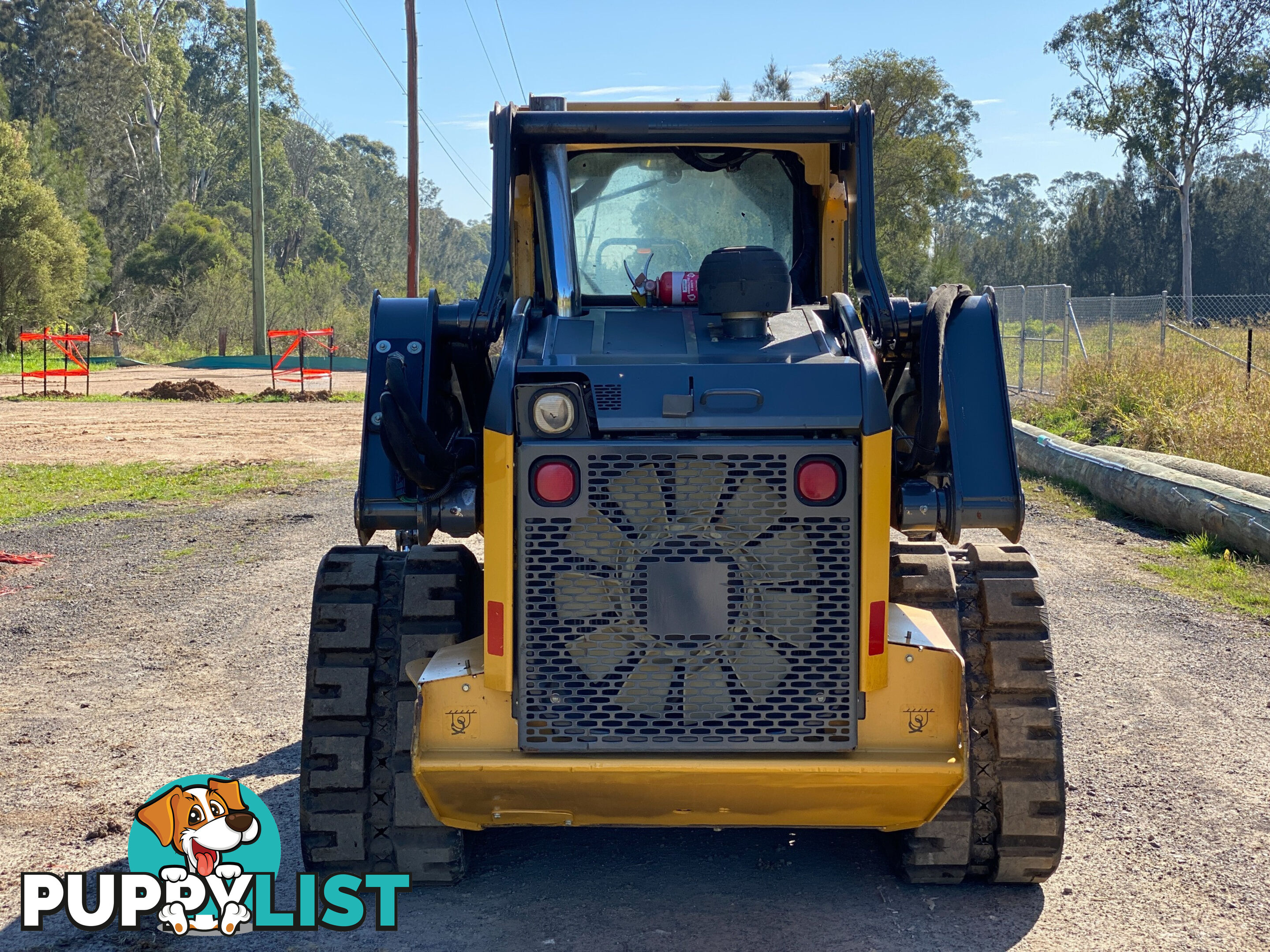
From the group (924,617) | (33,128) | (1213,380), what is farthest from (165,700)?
(33,128)

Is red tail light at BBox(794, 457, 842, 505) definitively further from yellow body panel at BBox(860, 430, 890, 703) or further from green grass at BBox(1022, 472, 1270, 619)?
green grass at BBox(1022, 472, 1270, 619)

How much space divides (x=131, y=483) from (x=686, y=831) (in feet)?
38.8

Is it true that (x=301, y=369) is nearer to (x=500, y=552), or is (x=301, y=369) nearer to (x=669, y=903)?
(x=669, y=903)

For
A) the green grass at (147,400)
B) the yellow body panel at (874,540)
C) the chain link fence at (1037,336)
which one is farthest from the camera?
the green grass at (147,400)

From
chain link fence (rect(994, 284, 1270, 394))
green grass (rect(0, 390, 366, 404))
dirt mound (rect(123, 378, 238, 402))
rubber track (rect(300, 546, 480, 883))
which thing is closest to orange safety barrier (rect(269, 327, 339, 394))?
green grass (rect(0, 390, 366, 404))

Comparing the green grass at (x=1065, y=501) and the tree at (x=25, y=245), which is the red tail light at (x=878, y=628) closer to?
the green grass at (x=1065, y=501)

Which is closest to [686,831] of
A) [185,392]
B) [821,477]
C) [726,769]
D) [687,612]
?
[726,769]

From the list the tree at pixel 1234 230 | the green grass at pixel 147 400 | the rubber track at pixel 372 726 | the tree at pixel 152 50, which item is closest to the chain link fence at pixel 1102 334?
the green grass at pixel 147 400

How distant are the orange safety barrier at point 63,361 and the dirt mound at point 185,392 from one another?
130cm

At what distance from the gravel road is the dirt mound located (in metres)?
18.8

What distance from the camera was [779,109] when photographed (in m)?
4.89

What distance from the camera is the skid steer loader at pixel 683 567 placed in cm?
374

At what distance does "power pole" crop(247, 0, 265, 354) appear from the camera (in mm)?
36562

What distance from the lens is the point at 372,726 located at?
4.31 m
